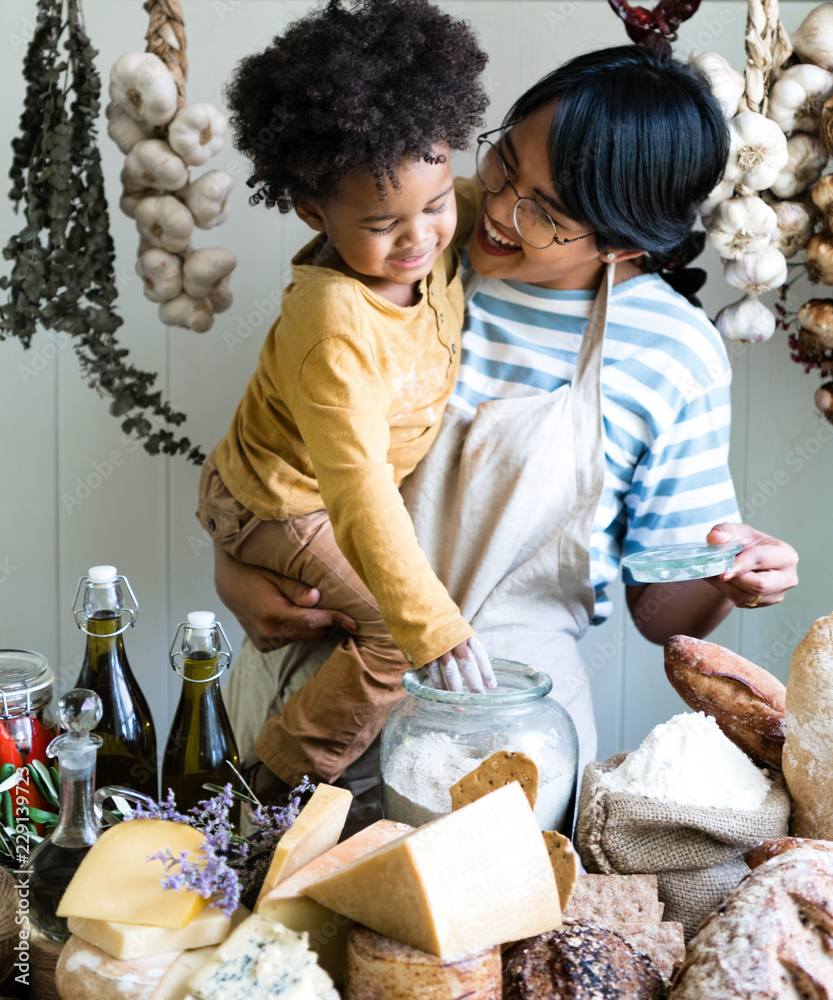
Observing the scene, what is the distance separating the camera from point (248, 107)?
3.09 feet

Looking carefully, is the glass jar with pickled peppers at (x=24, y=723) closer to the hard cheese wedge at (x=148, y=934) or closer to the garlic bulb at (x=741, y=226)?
the hard cheese wedge at (x=148, y=934)

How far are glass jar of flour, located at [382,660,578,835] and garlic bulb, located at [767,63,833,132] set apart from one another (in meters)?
0.77

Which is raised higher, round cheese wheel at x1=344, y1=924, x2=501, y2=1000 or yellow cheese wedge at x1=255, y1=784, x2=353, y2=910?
yellow cheese wedge at x1=255, y1=784, x2=353, y2=910

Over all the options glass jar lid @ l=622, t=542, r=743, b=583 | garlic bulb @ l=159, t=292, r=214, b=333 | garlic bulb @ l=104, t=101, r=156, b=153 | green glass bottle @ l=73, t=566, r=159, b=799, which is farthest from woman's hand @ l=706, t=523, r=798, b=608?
garlic bulb @ l=104, t=101, r=156, b=153

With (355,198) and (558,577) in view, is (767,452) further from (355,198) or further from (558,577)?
(355,198)

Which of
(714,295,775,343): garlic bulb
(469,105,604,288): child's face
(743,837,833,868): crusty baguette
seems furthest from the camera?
(714,295,775,343): garlic bulb

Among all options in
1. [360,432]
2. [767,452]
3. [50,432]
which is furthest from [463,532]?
[50,432]

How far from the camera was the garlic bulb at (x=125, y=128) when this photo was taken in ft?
3.67

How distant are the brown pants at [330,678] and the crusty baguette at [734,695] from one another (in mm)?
382

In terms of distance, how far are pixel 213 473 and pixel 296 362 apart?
296 millimetres

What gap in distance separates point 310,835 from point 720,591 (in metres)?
0.71

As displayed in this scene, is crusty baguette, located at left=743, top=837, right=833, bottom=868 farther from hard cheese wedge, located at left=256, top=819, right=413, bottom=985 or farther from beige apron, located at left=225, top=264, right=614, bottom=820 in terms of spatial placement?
beige apron, located at left=225, top=264, right=614, bottom=820

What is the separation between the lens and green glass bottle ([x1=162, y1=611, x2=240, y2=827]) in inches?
30.6

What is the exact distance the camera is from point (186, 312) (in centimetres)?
120
